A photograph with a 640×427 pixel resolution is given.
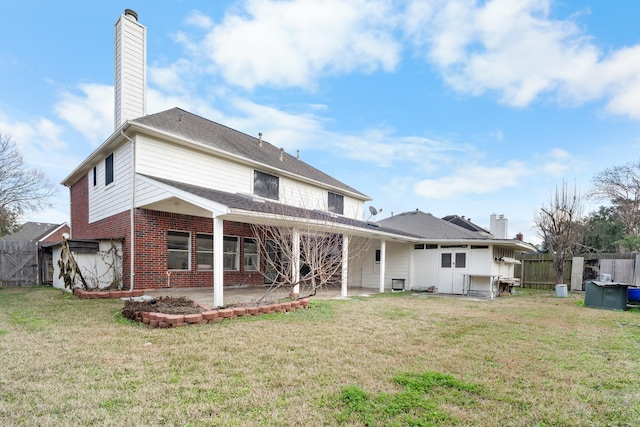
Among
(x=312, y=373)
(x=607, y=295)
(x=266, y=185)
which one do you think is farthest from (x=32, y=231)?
(x=607, y=295)

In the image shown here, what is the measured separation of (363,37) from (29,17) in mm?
11356

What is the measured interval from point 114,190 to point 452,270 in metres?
13.3

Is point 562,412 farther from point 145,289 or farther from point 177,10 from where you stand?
point 177,10

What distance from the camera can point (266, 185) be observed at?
524 inches

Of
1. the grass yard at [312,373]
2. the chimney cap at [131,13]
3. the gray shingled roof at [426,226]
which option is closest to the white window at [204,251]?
the grass yard at [312,373]

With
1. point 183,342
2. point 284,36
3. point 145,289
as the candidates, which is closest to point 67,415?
point 183,342

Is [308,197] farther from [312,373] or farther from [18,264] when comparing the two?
[18,264]

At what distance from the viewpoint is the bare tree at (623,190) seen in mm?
24781

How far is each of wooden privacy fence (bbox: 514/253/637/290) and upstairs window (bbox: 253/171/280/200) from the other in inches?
537

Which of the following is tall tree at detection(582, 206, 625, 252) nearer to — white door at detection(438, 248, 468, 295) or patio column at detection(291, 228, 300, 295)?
white door at detection(438, 248, 468, 295)

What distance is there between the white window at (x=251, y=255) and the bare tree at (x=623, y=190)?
89.1 ft

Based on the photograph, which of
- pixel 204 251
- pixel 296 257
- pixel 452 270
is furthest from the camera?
pixel 452 270

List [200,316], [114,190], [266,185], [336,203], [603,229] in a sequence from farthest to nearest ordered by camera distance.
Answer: [603,229], [336,203], [266,185], [114,190], [200,316]

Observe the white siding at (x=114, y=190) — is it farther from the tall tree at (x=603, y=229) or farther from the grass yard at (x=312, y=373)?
the tall tree at (x=603, y=229)
